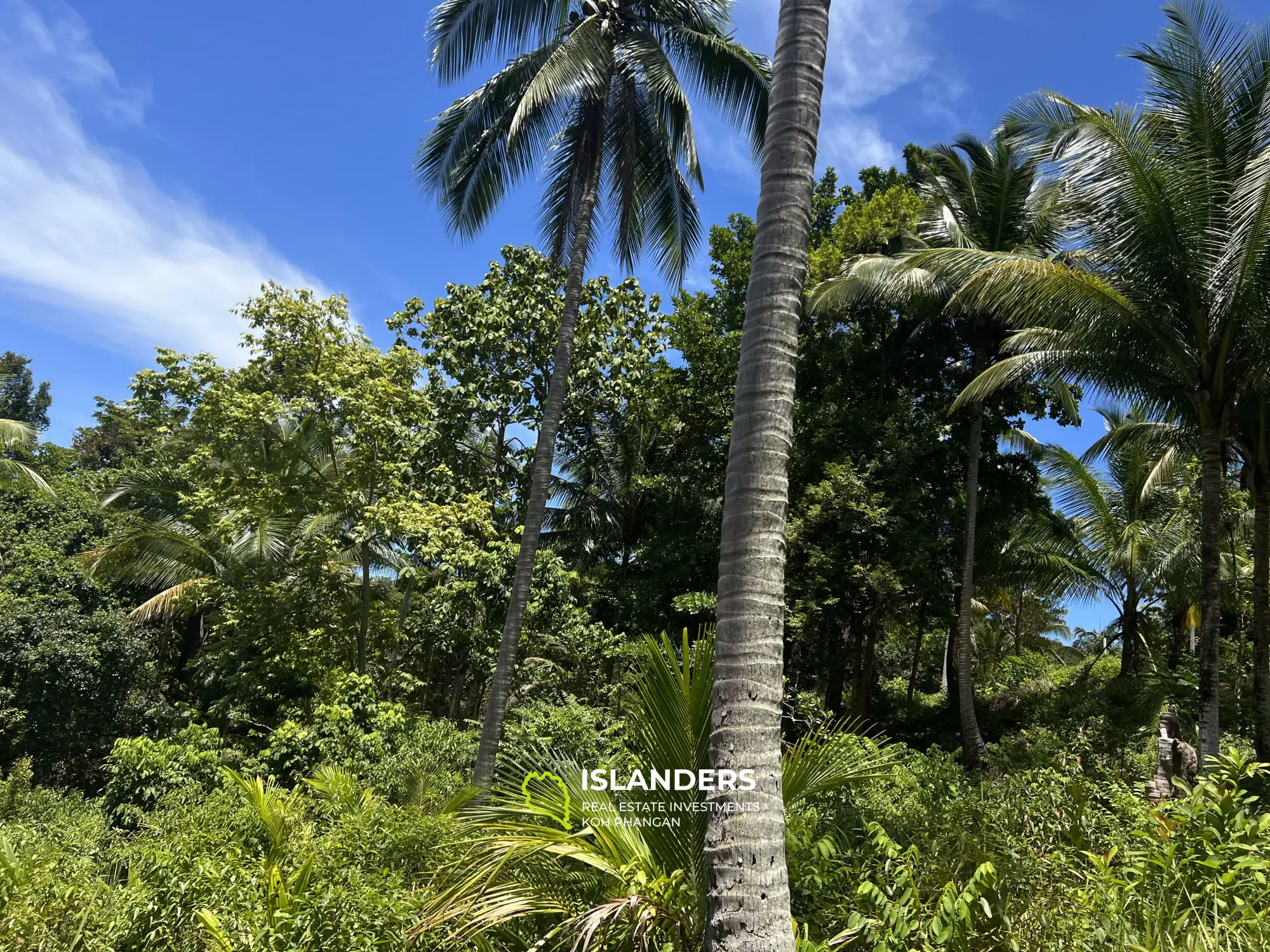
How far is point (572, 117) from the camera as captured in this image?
10180mm

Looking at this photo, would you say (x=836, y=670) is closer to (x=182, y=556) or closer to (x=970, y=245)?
(x=970, y=245)

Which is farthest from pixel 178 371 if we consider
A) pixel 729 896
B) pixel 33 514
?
pixel 729 896

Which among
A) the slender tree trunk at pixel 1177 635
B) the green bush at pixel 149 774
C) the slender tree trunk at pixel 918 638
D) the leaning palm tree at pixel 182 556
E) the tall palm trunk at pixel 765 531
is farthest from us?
the slender tree trunk at pixel 1177 635

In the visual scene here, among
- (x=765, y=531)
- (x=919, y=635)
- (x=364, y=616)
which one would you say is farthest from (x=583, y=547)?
(x=765, y=531)

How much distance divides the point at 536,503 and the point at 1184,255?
7.47 meters

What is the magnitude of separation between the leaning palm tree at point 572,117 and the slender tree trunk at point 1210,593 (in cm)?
633

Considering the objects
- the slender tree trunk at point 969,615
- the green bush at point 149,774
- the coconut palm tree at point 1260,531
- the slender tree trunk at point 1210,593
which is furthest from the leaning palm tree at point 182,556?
the coconut palm tree at point 1260,531

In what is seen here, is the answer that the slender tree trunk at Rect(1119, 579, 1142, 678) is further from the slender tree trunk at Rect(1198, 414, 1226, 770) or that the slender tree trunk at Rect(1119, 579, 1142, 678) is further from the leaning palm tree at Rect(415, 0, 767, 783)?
the leaning palm tree at Rect(415, 0, 767, 783)

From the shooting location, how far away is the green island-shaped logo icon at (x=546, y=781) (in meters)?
3.74

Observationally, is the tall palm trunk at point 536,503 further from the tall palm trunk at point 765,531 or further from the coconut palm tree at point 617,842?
the tall palm trunk at point 765,531

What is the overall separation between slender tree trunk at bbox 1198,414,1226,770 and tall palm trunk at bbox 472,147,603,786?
23.5ft

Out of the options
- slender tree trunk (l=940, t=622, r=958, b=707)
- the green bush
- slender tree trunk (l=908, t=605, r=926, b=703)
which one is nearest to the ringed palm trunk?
slender tree trunk (l=940, t=622, r=958, b=707)

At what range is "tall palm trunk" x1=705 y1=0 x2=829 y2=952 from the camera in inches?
115

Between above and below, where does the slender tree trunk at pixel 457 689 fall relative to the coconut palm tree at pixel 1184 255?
below
